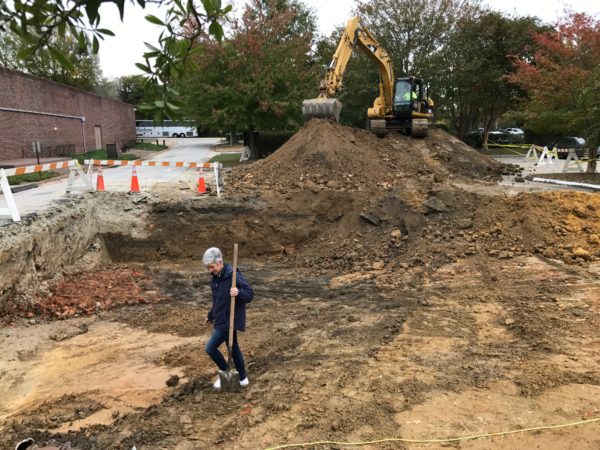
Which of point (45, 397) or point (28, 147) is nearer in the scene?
point (45, 397)

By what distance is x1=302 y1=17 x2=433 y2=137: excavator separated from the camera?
14945mm

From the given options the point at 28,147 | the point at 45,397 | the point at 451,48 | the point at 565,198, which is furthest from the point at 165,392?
the point at 451,48

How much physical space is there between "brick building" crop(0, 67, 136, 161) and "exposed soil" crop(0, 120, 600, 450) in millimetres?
14341

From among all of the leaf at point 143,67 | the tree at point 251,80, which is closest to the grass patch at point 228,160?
the tree at point 251,80

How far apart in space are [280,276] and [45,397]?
545 cm

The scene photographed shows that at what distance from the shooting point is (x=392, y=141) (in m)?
16.5

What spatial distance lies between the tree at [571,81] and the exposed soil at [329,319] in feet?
12.9

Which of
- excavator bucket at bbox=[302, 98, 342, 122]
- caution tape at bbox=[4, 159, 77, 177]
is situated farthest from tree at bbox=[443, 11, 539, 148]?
caution tape at bbox=[4, 159, 77, 177]

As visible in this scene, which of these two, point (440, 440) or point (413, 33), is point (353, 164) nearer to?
point (440, 440)

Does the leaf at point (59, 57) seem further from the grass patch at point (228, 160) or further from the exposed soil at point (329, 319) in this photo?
the grass patch at point (228, 160)

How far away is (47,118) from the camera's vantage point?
26484mm

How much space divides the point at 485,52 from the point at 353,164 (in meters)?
19.4

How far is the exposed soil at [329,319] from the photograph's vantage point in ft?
14.7

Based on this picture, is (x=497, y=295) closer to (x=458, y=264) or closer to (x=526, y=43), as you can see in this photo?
(x=458, y=264)
